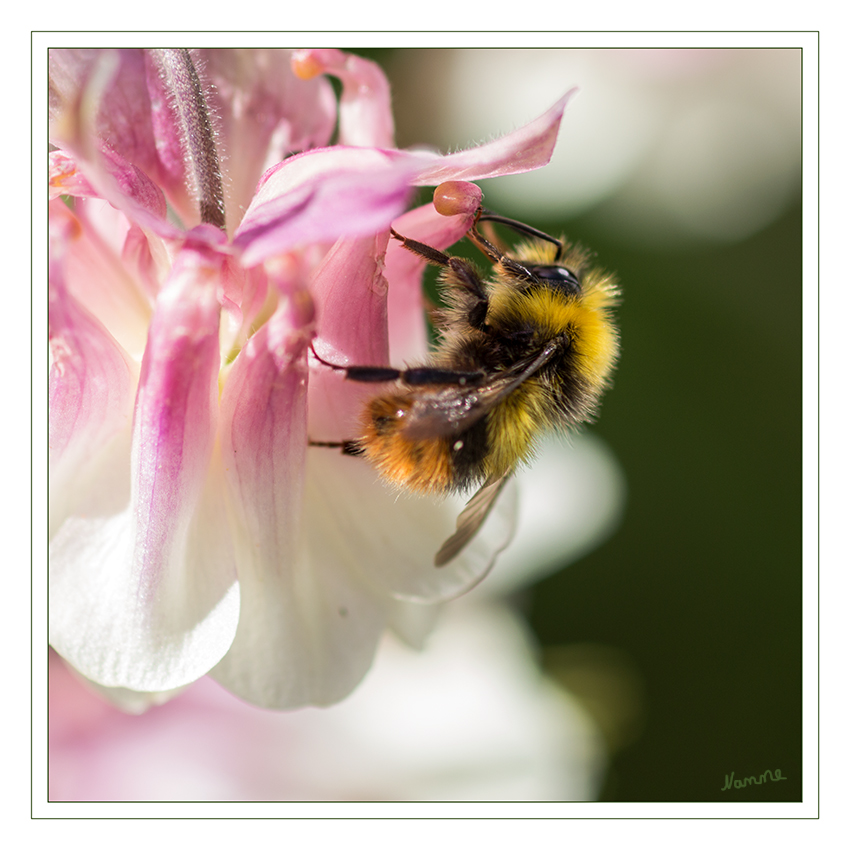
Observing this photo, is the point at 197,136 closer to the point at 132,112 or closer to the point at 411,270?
the point at 132,112

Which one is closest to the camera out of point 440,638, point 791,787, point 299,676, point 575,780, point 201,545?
point 201,545

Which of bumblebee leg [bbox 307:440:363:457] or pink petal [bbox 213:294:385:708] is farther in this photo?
bumblebee leg [bbox 307:440:363:457]

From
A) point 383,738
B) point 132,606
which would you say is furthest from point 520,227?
point 383,738

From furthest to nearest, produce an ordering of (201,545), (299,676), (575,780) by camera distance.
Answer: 1. (575,780)
2. (299,676)
3. (201,545)

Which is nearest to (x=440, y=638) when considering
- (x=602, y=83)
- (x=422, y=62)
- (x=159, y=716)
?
→ (x=159, y=716)

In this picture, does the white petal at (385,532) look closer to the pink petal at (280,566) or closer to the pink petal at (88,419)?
the pink petal at (280,566)

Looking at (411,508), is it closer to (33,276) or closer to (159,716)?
(33,276)

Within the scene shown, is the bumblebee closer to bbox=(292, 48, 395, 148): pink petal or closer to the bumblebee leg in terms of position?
the bumblebee leg
